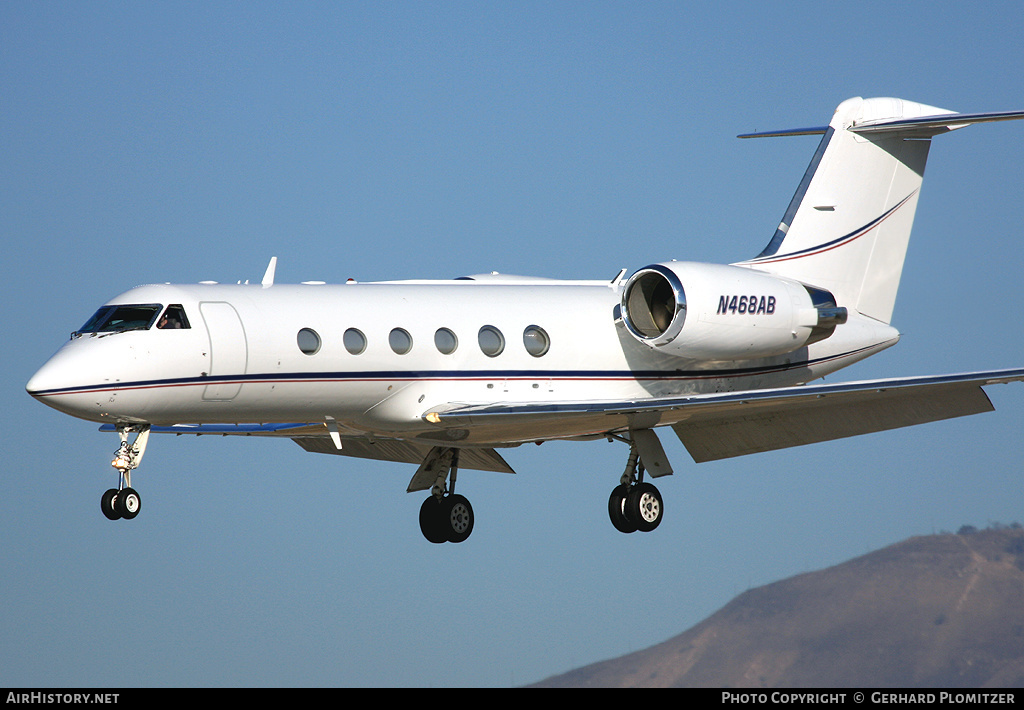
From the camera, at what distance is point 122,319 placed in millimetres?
21422

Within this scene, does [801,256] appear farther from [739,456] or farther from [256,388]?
[256,388]

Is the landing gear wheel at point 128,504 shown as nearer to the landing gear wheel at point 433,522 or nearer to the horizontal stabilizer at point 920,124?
the landing gear wheel at point 433,522

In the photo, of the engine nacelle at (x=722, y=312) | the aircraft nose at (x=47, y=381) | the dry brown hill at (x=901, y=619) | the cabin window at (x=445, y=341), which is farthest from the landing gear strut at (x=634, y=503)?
the dry brown hill at (x=901, y=619)

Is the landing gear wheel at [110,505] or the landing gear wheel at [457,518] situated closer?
the landing gear wheel at [110,505]

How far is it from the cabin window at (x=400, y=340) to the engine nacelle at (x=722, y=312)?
12.3ft

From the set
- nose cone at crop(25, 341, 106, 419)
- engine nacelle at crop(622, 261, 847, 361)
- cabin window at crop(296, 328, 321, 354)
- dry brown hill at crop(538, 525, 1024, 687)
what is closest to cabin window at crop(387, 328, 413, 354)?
cabin window at crop(296, 328, 321, 354)

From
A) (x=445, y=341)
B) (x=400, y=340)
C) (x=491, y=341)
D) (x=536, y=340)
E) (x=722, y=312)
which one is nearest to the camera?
(x=400, y=340)

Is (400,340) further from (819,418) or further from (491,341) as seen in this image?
(819,418)

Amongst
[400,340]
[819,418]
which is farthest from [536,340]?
[819,418]

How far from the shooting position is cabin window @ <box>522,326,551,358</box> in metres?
23.9

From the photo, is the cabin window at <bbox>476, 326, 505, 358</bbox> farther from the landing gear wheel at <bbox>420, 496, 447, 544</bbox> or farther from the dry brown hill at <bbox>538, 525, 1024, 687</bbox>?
the dry brown hill at <bbox>538, 525, 1024, 687</bbox>

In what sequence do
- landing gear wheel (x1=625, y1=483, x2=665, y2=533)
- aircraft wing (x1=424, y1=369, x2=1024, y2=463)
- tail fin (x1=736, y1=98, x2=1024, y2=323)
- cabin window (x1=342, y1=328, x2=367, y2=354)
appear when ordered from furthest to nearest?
tail fin (x1=736, y1=98, x2=1024, y2=323)
landing gear wheel (x1=625, y1=483, x2=665, y2=533)
aircraft wing (x1=424, y1=369, x2=1024, y2=463)
cabin window (x1=342, y1=328, x2=367, y2=354)

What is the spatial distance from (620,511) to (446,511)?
312cm

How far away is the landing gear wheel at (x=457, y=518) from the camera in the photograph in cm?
2611
